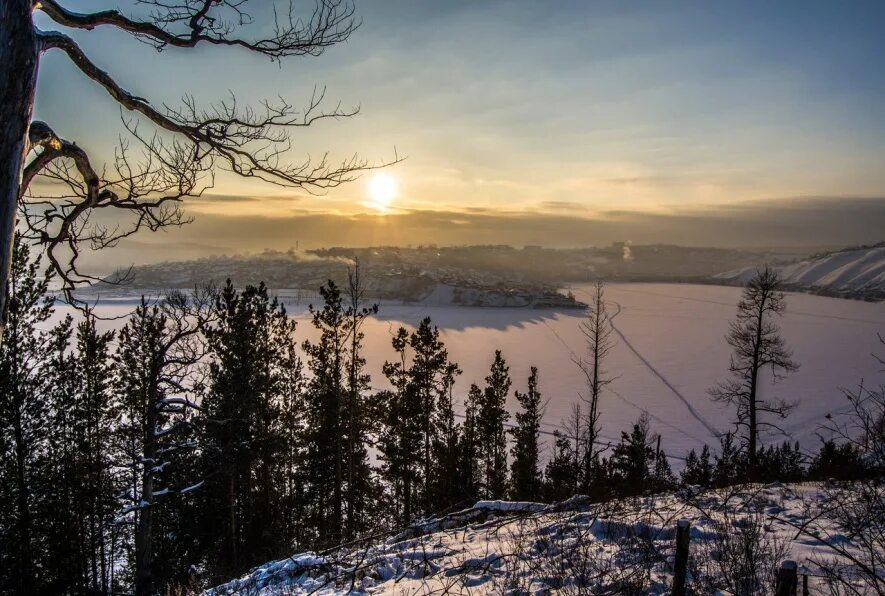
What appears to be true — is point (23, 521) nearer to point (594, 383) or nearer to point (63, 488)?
point (63, 488)

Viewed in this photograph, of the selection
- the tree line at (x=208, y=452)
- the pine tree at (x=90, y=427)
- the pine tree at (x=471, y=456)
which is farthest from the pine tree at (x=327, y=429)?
the pine tree at (x=90, y=427)

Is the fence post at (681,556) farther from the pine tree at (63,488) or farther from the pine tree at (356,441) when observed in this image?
the pine tree at (356,441)

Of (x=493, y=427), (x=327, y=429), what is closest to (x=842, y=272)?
(x=493, y=427)

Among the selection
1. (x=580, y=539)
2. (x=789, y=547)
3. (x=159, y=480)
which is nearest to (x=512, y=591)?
(x=580, y=539)

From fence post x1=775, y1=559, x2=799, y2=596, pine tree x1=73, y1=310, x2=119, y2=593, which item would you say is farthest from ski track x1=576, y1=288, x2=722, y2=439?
fence post x1=775, y1=559, x2=799, y2=596

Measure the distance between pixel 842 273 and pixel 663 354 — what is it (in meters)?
139

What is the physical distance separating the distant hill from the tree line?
127468 millimetres

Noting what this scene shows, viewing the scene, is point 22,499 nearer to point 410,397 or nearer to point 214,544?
point 214,544

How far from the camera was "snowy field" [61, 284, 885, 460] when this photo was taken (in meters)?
34.4

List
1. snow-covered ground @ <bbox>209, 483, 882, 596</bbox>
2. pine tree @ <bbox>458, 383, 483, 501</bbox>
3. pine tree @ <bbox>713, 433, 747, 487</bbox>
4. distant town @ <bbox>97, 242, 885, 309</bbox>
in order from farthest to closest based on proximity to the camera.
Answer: distant town @ <bbox>97, 242, 885, 309</bbox> < pine tree @ <bbox>458, 383, 483, 501</bbox> < pine tree @ <bbox>713, 433, 747, 487</bbox> < snow-covered ground @ <bbox>209, 483, 882, 596</bbox>

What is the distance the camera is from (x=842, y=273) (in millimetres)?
148125

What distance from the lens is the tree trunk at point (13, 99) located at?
247 centimetres

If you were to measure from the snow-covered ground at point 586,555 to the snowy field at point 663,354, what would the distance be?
16.8 m

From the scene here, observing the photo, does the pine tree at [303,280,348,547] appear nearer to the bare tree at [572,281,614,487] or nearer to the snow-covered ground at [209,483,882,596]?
the bare tree at [572,281,614,487]
